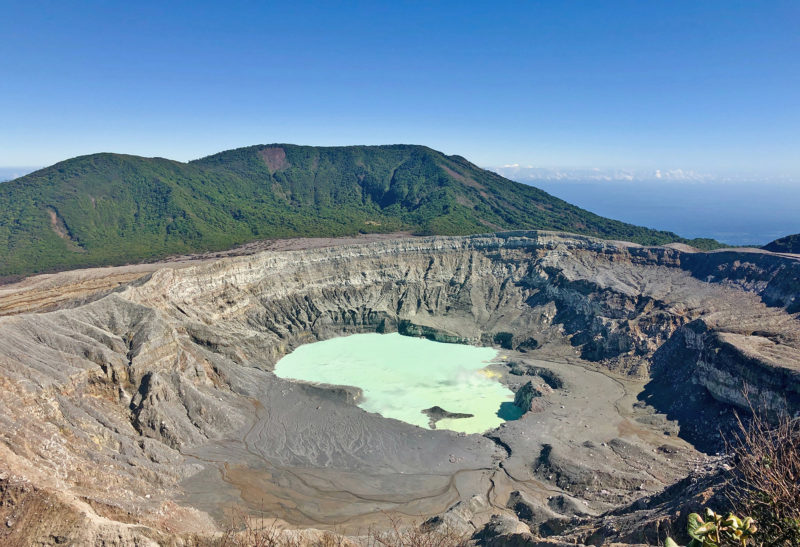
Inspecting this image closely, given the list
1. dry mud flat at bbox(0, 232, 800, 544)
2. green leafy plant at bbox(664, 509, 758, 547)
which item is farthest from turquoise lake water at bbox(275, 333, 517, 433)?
green leafy plant at bbox(664, 509, 758, 547)

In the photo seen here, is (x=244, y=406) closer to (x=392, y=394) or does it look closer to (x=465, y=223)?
(x=392, y=394)

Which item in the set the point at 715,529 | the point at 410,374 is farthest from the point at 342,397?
the point at 715,529

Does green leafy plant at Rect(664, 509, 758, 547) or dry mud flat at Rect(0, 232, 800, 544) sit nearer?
green leafy plant at Rect(664, 509, 758, 547)

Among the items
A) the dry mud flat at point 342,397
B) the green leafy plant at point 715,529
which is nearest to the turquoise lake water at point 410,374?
the dry mud flat at point 342,397

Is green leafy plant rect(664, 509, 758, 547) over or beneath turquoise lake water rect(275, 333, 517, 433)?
over

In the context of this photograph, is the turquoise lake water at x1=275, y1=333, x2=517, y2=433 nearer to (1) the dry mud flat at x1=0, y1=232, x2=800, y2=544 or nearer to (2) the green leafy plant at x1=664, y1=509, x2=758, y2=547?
(1) the dry mud flat at x1=0, y1=232, x2=800, y2=544

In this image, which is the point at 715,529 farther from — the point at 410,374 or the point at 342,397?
the point at 410,374

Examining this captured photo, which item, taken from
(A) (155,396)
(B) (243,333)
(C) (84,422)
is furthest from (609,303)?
(C) (84,422)

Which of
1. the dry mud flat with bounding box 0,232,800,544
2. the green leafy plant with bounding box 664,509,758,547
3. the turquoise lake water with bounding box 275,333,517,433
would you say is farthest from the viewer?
the turquoise lake water with bounding box 275,333,517,433

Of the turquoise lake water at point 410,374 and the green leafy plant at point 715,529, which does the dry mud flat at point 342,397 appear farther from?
the green leafy plant at point 715,529
